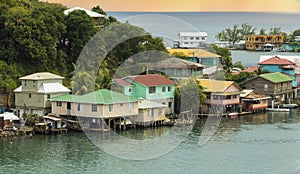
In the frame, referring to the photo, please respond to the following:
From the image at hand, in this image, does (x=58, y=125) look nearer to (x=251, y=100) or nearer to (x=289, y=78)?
(x=251, y=100)

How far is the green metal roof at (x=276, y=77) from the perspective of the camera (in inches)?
1482

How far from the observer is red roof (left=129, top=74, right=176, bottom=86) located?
3209 centimetres

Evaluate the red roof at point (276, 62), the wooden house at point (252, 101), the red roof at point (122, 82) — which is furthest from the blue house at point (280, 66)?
the red roof at point (122, 82)

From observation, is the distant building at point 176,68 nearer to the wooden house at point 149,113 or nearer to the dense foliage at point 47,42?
the dense foliage at point 47,42

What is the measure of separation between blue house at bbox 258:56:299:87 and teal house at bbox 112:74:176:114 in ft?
32.6

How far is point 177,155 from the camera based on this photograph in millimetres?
24812

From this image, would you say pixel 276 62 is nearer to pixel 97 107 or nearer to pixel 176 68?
pixel 176 68

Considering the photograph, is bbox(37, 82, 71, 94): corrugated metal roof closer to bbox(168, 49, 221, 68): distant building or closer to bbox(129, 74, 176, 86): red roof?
bbox(129, 74, 176, 86): red roof

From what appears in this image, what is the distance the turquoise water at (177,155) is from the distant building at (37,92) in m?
2.56

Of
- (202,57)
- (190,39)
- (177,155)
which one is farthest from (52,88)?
(190,39)

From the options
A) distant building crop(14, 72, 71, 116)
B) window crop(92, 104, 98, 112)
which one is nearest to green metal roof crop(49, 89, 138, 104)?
window crop(92, 104, 98, 112)

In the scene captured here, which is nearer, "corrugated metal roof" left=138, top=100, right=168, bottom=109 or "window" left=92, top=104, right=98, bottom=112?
"window" left=92, top=104, right=98, bottom=112

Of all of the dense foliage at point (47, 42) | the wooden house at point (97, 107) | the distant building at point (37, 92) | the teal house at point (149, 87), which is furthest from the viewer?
the dense foliage at point (47, 42)

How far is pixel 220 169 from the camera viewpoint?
22.9 metres
